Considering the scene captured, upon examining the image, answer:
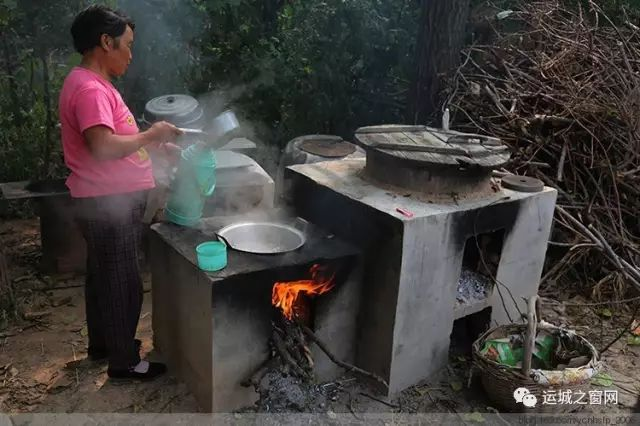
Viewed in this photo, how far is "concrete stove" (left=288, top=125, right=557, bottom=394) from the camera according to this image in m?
3.54

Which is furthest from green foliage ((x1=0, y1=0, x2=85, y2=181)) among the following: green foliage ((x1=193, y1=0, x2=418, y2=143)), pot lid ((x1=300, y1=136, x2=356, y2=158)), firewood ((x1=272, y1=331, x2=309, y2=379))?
firewood ((x1=272, y1=331, x2=309, y2=379))

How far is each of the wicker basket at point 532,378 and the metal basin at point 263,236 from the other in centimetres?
148

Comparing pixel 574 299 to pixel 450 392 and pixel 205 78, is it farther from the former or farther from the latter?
pixel 205 78

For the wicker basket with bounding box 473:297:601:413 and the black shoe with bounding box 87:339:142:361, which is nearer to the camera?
the wicker basket with bounding box 473:297:601:413

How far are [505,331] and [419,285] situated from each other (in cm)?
90

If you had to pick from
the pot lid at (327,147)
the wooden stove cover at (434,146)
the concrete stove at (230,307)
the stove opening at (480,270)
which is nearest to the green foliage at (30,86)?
the pot lid at (327,147)

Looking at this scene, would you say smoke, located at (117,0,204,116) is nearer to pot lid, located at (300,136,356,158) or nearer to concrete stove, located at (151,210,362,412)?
pot lid, located at (300,136,356,158)

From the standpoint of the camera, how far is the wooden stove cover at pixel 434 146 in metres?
3.73

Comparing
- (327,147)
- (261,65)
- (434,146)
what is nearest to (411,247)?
(434,146)

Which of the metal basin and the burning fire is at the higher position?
the metal basin

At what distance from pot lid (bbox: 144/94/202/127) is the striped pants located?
193 centimetres

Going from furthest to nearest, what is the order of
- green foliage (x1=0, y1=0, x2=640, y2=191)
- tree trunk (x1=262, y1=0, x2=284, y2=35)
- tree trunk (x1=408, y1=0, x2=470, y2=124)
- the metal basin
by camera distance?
tree trunk (x1=262, y1=0, x2=284, y2=35)
green foliage (x1=0, y1=0, x2=640, y2=191)
tree trunk (x1=408, y1=0, x2=470, y2=124)
the metal basin

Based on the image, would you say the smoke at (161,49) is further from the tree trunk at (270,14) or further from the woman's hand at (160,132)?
the woman's hand at (160,132)

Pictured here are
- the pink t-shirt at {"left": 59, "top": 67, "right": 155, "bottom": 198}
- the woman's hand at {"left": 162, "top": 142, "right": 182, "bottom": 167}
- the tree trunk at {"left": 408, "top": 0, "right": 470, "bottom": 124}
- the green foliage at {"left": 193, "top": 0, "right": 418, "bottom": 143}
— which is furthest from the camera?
the green foliage at {"left": 193, "top": 0, "right": 418, "bottom": 143}
